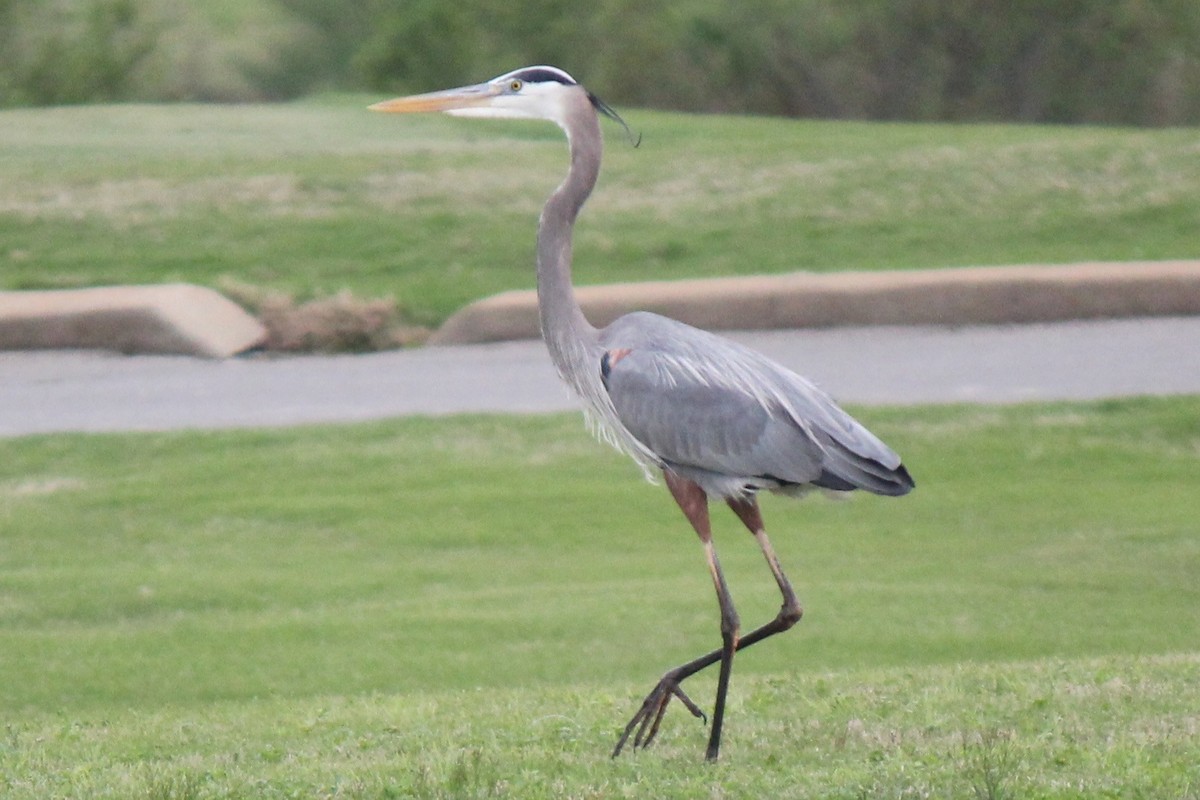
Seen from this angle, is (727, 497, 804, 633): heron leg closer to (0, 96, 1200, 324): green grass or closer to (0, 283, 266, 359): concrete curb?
(0, 283, 266, 359): concrete curb

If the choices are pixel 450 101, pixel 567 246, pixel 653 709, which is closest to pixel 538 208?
pixel 450 101

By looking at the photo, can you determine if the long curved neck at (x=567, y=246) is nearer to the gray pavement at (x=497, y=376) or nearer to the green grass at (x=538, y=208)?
the gray pavement at (x=497, y=376)

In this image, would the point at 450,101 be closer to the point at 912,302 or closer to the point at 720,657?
the point at 720,657

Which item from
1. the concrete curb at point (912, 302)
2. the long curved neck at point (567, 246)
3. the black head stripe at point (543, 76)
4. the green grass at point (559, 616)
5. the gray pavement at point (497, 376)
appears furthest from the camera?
the concrete curb at point (912, 302)

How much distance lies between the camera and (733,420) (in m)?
5.96

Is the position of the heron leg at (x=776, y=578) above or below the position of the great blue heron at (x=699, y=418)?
below

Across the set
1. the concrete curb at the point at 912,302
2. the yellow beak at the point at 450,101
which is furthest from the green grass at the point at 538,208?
the yellow beak at the point at 450,101

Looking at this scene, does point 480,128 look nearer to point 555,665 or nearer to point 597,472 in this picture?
point 597,472

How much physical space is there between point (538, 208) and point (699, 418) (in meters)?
13.9

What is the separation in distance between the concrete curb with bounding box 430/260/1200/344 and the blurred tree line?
2311 cm

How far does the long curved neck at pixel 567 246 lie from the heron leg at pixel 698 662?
51cm

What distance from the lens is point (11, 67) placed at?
36594mm

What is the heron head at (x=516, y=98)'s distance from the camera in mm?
6426

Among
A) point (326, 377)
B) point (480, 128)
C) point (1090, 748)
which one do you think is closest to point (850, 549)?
point (1090, 748)
